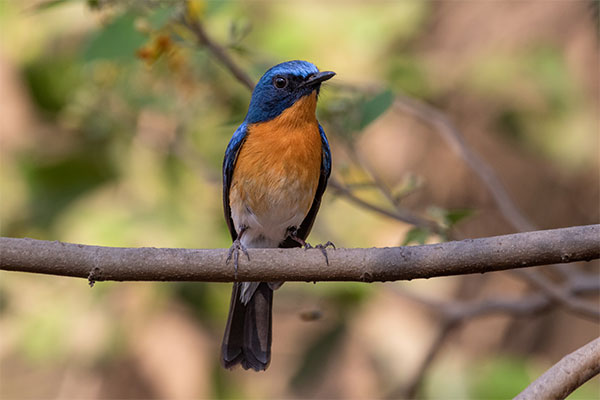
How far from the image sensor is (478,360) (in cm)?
→ 570

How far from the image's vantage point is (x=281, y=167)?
3838 mm

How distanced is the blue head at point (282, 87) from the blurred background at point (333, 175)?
497 mm

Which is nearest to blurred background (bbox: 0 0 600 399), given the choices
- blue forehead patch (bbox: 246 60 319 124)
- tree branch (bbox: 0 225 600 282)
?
blue forehead patch (bbox: 246 60 319 124)

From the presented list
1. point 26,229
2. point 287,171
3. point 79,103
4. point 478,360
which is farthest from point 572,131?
point 26,229

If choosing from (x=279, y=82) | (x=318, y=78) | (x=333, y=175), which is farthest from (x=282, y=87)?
(x=333, y=175)

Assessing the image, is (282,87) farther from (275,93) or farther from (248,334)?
(248,334)

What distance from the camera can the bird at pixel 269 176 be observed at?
Result: 3857 millimetres

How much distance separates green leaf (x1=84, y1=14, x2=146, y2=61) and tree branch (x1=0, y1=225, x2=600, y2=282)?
1.07 meters

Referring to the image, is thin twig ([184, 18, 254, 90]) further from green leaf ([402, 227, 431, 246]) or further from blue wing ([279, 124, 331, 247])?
green leaf ([402, 227, 431, 246])

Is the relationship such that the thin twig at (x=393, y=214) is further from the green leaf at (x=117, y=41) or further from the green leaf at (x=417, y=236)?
the green leaf at (x=117, y=41)

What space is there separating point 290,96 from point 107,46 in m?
0.99

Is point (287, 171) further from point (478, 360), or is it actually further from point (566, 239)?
point (478, 360)

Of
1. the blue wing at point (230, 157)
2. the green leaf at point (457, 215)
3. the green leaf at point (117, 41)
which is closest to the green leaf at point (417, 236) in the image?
the green leaf at point (457, 215)

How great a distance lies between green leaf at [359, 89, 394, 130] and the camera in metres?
3.40
